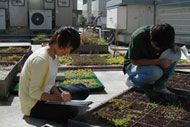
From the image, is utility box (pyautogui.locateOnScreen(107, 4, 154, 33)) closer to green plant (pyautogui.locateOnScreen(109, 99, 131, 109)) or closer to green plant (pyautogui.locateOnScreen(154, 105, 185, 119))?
green plant (pyautogui.locateOnScreen(109, 99, 131, 109))

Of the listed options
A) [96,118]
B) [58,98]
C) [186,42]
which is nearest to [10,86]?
[58,98]

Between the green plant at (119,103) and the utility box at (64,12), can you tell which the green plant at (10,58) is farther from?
the utility box at (64,12)

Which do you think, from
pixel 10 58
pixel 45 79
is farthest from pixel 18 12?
pixel 45 79

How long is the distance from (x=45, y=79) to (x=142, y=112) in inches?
40.5

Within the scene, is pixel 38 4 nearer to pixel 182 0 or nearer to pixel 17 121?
pixel 182 0

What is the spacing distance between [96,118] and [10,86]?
1825 millimetres

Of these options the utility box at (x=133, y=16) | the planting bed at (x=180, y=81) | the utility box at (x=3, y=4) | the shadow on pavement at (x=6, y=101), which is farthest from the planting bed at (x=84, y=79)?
the utility box at (x=3, y=4)

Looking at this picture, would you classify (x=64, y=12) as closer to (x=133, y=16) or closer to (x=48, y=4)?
(x=48, y=4)

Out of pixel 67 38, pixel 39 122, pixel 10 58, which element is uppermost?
pixel 67 38

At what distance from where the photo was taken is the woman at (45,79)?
7.43 feet

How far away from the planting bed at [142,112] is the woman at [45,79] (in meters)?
0.31

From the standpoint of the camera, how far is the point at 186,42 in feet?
28.7

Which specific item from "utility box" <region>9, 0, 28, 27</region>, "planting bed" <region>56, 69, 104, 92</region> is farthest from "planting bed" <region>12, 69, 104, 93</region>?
"utility box" <region>9, 0, 28, 27</region>

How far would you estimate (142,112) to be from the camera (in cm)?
261
